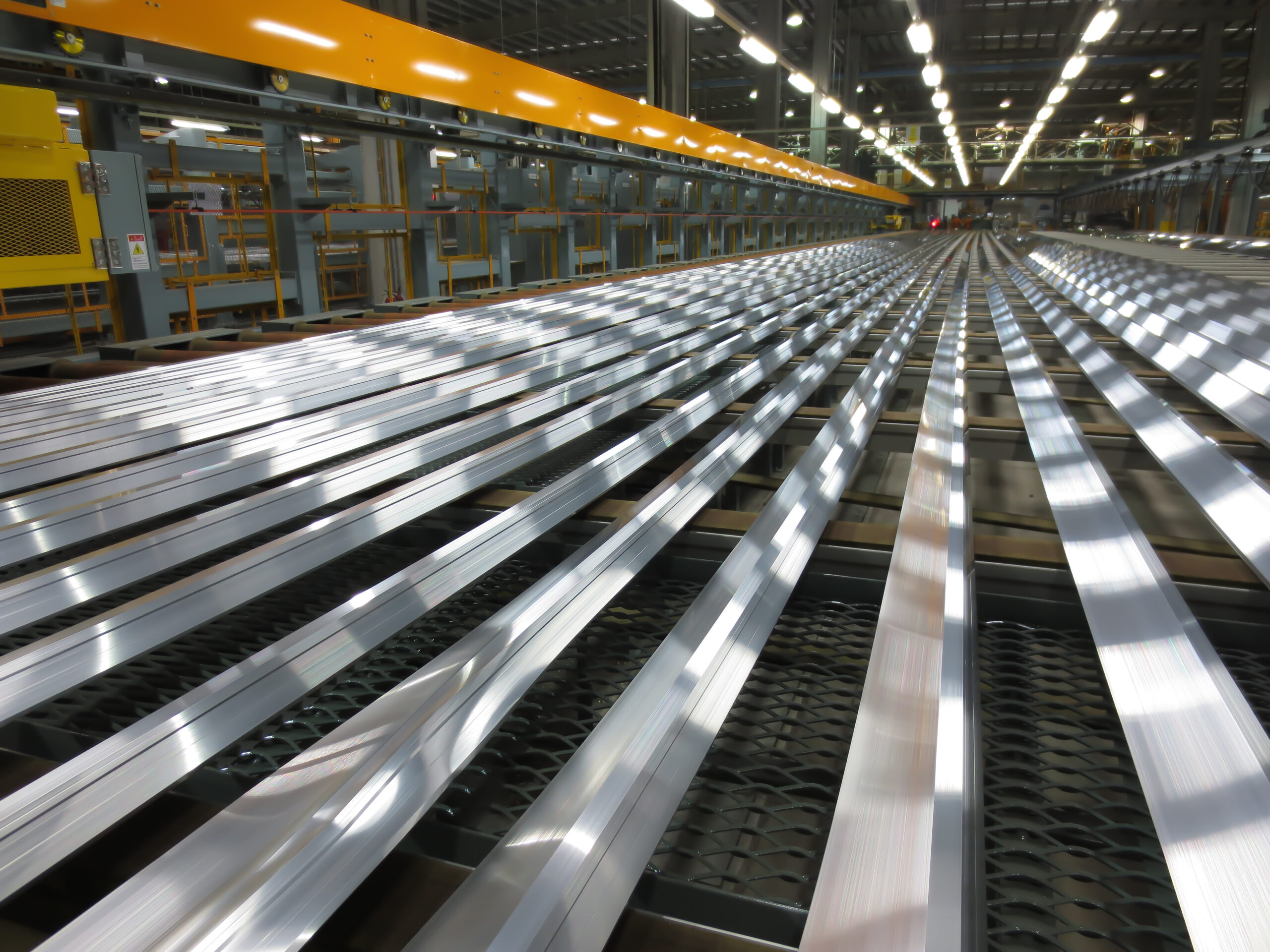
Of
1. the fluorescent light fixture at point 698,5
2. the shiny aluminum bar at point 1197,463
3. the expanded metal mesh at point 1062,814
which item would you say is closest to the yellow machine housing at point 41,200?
the expanded metal mesh at point 1062,814

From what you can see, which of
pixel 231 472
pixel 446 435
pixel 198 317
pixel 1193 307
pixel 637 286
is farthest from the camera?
pixel 198 317

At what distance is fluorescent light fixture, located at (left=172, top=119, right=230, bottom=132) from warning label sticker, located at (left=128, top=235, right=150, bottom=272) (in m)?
7.31

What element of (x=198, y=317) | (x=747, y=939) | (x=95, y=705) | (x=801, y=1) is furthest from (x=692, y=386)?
(x=801, y=1)

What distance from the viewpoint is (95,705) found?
1186 millimetres

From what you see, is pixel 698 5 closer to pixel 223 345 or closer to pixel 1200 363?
pixel 223 345

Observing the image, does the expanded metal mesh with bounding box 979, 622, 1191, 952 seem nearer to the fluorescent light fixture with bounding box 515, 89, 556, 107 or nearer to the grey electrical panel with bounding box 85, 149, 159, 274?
the grey electrical panel with bounding box 85, 149, 159, 274

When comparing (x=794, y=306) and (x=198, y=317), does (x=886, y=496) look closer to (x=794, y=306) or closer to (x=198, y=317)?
(x=794, y=306)

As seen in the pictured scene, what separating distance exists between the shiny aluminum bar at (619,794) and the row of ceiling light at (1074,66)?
1189 centimetres

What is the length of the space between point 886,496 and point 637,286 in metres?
3.81

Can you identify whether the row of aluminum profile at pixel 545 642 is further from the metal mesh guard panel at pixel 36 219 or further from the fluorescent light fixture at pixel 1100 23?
the fluorescent light fixture at pixel 1100 23

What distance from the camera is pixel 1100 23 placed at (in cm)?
1018

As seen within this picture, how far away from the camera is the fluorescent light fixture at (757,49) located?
10.0m

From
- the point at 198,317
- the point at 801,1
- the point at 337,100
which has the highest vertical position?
the point at 801,1

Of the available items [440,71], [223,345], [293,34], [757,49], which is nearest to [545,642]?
[223,345]
